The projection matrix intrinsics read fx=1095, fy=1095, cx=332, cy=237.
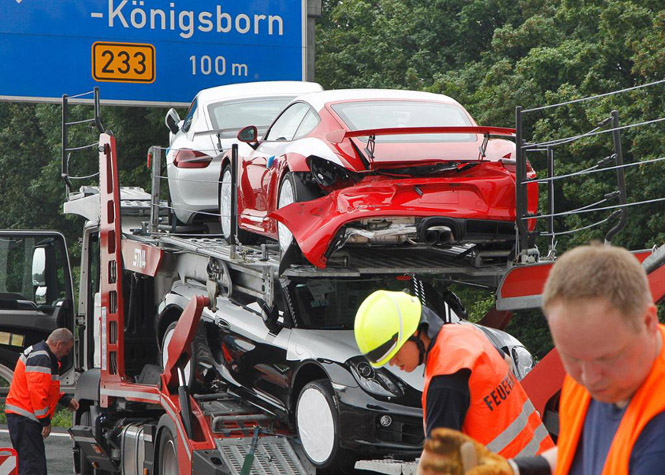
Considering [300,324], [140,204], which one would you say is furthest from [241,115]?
[300,324]

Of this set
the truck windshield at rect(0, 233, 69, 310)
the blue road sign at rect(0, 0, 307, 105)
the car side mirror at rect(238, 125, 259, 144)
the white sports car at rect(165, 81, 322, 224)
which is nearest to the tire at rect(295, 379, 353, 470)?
the car side mirror at rect(238, 125, 259, 144)

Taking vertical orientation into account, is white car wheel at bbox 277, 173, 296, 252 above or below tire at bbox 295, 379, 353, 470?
above

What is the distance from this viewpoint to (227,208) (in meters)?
8.88

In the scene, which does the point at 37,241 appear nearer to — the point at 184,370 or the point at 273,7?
the point at 184,370

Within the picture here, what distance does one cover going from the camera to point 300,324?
23.7 feet

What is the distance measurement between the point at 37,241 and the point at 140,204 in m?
1.26

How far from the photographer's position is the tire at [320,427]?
6609 mm

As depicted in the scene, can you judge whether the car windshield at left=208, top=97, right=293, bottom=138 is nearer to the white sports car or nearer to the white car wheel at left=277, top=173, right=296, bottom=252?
the white sports car

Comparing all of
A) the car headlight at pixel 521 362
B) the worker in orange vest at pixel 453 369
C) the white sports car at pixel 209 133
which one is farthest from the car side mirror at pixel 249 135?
the worker in orange vest at pixel 453 369

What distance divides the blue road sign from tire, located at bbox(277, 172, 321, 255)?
279 inches

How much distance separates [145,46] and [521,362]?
327 inches

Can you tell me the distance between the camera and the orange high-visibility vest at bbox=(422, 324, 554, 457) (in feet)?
12.4

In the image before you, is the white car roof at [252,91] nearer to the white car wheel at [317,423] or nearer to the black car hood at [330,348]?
the black car hood at [330,348]

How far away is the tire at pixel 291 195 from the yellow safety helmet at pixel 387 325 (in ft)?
9.53
